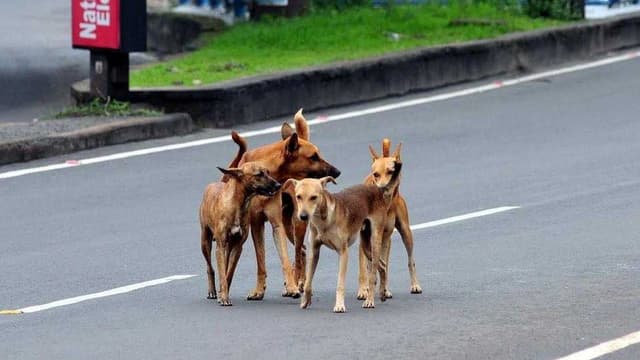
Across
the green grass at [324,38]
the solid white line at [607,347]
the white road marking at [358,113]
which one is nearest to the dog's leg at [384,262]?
the solid white line at [607,347]

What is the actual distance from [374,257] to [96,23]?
334 inches

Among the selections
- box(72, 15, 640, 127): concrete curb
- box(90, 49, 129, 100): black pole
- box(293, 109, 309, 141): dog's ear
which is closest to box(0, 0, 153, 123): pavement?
box(90, 49, 129, 100): black pole

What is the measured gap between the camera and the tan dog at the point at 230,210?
10250mm

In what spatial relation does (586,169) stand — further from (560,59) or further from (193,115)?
(560,59)

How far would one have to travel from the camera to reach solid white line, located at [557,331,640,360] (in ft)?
29.7

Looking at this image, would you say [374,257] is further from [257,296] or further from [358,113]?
[358,113]

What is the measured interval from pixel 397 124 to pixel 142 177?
3612mm

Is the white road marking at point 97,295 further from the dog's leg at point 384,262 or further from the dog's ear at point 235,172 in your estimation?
the dog's leg at point 384,262

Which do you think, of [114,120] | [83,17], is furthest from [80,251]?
[83,17]

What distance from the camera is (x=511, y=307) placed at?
10.3 metres

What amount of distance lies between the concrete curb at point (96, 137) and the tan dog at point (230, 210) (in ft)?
19.4

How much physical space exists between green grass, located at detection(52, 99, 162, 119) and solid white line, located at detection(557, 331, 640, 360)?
9.02m

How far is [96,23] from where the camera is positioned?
1809 cm

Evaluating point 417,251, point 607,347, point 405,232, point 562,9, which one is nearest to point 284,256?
point 405,232
